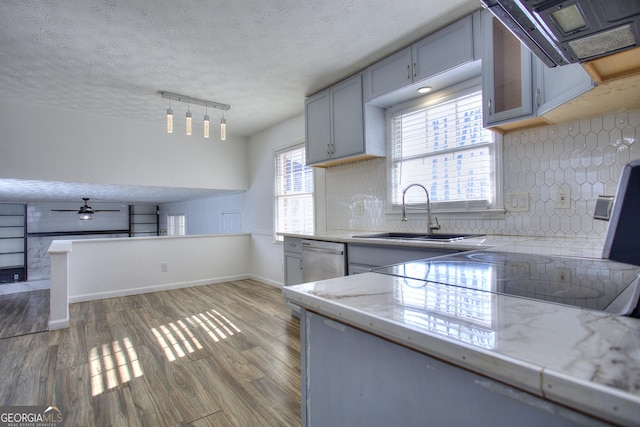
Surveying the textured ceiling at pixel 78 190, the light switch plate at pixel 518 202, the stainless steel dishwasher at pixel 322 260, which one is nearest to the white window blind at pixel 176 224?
the textured ceiling at pixel 78 190

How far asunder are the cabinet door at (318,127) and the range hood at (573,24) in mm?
2272

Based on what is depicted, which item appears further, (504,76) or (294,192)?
(294,192)

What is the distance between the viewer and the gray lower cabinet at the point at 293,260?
3.23m

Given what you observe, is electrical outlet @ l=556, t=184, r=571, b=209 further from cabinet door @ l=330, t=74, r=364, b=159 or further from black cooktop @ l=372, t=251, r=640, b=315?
cabinet door @ l=330, t=74, r=364, b=159

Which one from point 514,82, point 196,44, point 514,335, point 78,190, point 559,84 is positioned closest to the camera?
point 514,335

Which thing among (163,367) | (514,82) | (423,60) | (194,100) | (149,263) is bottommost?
(163,367)

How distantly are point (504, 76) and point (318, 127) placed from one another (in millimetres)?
1837

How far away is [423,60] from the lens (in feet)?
7.89

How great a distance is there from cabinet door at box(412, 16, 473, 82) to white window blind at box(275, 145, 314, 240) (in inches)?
78.0

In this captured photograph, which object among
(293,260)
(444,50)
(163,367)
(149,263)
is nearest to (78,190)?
(149,263)

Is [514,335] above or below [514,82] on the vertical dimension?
below

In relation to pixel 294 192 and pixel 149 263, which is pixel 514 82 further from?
pixel 149 263

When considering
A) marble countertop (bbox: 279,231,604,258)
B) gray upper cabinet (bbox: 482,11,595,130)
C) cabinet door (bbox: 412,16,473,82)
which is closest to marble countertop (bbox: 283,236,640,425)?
marble countertop (bbox: 279,231,604,258)

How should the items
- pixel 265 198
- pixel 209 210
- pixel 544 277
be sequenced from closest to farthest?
pixel 544 277 < pixel 265 198 < pixel 209 210
